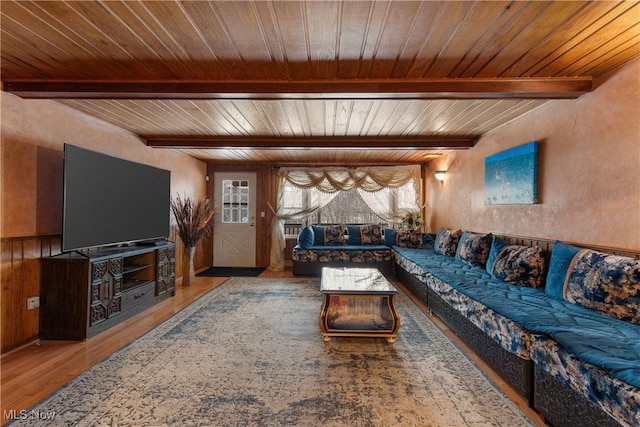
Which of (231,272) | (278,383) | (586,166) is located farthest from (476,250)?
(231,272)

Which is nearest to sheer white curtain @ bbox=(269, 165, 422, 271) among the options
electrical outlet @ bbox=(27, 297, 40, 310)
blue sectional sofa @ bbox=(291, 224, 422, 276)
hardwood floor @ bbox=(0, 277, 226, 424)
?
blue sectional sofa @ bbox=(291, 224, 422, 276)

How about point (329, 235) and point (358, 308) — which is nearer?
point (358, 308)

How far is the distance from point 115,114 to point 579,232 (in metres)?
4.46

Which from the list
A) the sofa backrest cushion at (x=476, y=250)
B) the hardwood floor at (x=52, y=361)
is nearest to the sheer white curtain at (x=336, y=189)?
the sofa backrest cushion at (x=476, y=250)

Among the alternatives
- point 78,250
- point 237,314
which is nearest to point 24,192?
point 78,250

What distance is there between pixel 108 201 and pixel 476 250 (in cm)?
404

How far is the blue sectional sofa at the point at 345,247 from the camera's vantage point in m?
5.32

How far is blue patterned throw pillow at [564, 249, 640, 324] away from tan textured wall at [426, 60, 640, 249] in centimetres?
25

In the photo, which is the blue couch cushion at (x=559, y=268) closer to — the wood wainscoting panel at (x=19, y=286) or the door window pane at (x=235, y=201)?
the wood wainscoting panel at (x=19, y=286)

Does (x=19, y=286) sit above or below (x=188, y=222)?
below

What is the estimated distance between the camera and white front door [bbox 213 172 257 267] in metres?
6.20

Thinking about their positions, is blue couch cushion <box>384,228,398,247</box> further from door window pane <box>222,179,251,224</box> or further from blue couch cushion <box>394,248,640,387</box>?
door window pane <box>222,179,251,224</box>

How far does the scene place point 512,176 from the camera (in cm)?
329

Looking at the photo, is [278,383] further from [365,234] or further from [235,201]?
[235,201]
